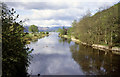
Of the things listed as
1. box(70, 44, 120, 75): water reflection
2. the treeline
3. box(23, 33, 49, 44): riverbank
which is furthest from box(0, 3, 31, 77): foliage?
the treeline

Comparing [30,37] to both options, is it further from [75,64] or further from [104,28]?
[104,28]

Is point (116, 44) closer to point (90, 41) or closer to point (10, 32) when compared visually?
point (90, 41)

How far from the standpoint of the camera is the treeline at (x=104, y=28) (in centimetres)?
2097

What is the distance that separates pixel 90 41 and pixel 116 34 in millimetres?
9440

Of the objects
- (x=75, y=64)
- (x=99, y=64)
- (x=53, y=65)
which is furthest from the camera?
(x=75, y=64)

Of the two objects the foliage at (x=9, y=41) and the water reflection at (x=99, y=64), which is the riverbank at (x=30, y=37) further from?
the water reflection at (x=99, y=64)

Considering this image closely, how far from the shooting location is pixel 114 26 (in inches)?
827

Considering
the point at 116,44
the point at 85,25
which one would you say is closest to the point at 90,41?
the point at 85,25

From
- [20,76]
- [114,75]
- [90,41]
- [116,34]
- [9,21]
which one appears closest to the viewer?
[9,21]

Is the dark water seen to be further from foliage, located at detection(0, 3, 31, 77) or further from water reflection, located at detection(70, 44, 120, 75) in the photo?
foliage, located at detection(0, 3, 31, 77)

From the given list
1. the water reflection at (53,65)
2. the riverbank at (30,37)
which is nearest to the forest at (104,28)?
the water reflection at (53,65)

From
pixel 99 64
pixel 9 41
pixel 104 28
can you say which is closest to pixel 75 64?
pixel 99 64

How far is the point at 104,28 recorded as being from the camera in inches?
949

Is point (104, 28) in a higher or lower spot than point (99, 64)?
higher
